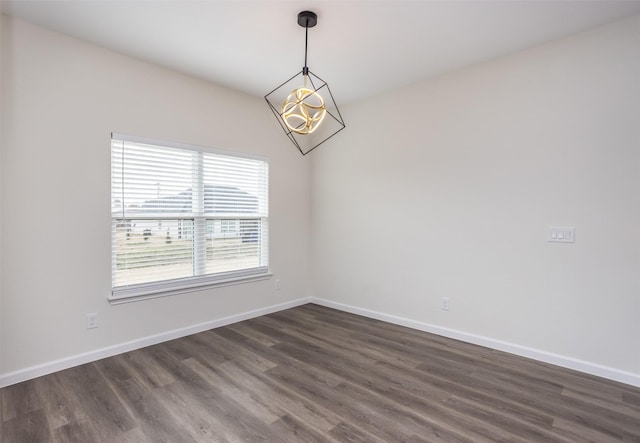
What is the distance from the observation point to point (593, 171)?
267cm

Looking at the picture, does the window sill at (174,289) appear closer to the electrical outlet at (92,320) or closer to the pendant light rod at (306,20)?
the electrical outlet at (92,320)

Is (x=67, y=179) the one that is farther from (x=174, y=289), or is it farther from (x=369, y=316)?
(x=369, y=316)

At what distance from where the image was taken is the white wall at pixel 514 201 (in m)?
2.59

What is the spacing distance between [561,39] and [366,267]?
9.65 ft

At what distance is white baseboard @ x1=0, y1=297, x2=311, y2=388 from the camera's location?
8.38ft

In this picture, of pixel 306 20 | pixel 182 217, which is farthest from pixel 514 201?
pixel 182 217

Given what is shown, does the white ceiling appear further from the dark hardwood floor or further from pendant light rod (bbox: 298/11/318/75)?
the dark hardwood floor

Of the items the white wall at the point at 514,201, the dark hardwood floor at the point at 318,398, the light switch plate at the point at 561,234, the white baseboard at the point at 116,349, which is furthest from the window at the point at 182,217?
the light switch plate at the point at 561,234

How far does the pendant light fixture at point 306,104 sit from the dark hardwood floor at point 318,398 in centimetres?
193

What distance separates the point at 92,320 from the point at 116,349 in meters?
0.36

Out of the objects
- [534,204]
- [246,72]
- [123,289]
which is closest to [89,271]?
[123,289]

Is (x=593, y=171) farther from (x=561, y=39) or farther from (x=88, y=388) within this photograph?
(x=88, y=388)

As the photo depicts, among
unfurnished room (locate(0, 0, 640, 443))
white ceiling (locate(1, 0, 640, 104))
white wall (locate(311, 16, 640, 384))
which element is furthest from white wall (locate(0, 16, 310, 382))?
white wall (locate(311, 16, 640, 384))

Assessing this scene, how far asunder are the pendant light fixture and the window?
0.81 m
